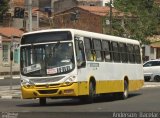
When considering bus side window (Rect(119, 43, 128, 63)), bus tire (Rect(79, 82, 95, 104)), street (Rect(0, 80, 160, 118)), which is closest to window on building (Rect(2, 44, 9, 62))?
street (Rect(0, 80, 160, 118))

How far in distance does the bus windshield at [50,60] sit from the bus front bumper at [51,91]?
0.54 meters

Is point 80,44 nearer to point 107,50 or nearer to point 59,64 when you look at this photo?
point 59,64

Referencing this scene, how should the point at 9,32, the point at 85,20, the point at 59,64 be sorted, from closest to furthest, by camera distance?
the point at 59,64, the point at 9,32, the point at 85,20

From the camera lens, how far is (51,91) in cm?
2173

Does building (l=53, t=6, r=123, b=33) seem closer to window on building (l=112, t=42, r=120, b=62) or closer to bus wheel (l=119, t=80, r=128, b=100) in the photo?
bus wheel (l=119, t=80, r=128, b=100)

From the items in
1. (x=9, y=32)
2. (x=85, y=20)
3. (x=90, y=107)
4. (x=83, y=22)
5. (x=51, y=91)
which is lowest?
(x=90, y=107)

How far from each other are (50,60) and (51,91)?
3.74 ft

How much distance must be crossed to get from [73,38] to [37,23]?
6456 centimetres

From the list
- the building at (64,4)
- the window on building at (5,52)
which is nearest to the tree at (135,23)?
the window on building at (5,52)

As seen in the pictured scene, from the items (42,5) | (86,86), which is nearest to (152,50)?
(42,5)

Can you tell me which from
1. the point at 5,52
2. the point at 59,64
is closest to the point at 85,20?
the point at 5,52

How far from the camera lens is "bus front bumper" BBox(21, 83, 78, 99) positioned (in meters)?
21.5

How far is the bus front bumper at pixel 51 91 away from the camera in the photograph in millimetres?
21547

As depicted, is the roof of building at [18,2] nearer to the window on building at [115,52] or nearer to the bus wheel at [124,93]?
the bus wheel at [124,93]
